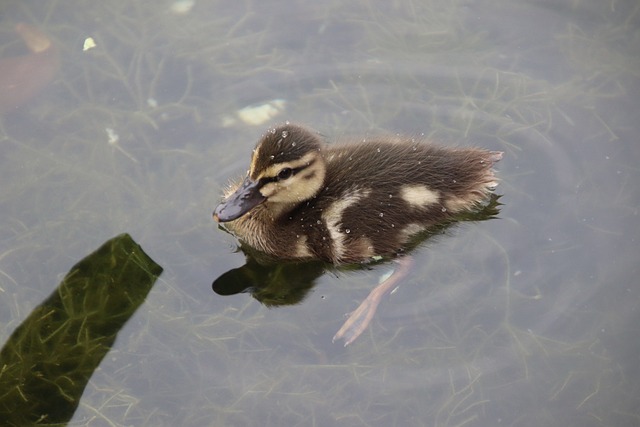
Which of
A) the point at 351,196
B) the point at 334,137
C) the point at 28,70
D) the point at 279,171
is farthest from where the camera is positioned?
the point at 28,70

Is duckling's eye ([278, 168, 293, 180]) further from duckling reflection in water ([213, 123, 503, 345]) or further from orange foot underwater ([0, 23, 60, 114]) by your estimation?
orange foot underwater ([0, 23, 60, 114])

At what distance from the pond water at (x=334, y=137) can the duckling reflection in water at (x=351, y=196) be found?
0.13 meters

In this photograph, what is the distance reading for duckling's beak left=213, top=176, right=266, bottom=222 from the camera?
3.40 meters

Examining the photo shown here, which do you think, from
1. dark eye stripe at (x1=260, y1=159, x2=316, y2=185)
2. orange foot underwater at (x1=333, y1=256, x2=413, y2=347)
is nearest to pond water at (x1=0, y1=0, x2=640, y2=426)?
orange foot underwater at (x1=333, y1=256, x2=413, y2=347)

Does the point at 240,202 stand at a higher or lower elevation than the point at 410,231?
higher

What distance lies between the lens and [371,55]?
4.37 m

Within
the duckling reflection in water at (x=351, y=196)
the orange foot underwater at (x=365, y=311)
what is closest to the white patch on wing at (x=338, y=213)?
the duckling reflection in water at (x=351, y=196)

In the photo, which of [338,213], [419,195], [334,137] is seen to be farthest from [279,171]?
[334,137]

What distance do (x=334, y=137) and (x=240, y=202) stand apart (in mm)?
760

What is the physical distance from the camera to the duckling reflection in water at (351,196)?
11.2 feet

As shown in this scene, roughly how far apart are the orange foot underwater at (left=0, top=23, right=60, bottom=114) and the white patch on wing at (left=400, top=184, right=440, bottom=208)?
1.88 m

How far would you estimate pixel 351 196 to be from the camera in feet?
11.5

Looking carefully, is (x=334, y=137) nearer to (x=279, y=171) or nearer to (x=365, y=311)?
(x=279, y=171)

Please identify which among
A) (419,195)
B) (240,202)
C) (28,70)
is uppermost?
(28,70)
